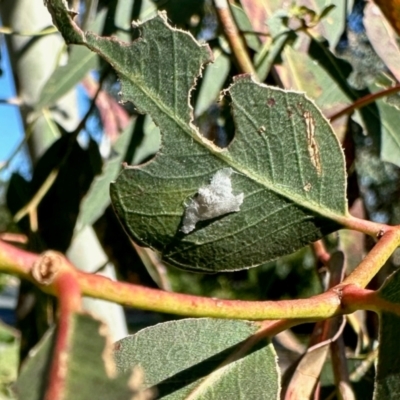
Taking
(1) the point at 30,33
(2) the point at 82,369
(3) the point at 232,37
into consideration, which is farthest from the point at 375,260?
(1) the point at 30,33

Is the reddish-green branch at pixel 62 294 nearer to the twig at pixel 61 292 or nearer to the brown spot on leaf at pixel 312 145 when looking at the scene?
the twig at pixel 61 292

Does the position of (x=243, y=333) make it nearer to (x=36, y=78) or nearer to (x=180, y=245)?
(x=180, y=245)

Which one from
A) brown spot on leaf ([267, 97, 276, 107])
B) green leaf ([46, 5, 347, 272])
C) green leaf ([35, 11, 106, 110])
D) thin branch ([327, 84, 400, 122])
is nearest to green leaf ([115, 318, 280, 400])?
green leaf ([46, 5, 347, 272])

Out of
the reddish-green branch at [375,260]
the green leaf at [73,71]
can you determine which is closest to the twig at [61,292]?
the reddish-green branch at [375,260]

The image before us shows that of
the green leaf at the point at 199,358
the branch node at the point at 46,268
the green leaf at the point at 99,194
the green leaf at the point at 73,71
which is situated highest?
the branch node at the point at 46,268

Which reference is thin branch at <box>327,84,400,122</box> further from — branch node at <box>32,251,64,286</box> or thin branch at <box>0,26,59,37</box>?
branch node at <box>32,251,64,286</box>
